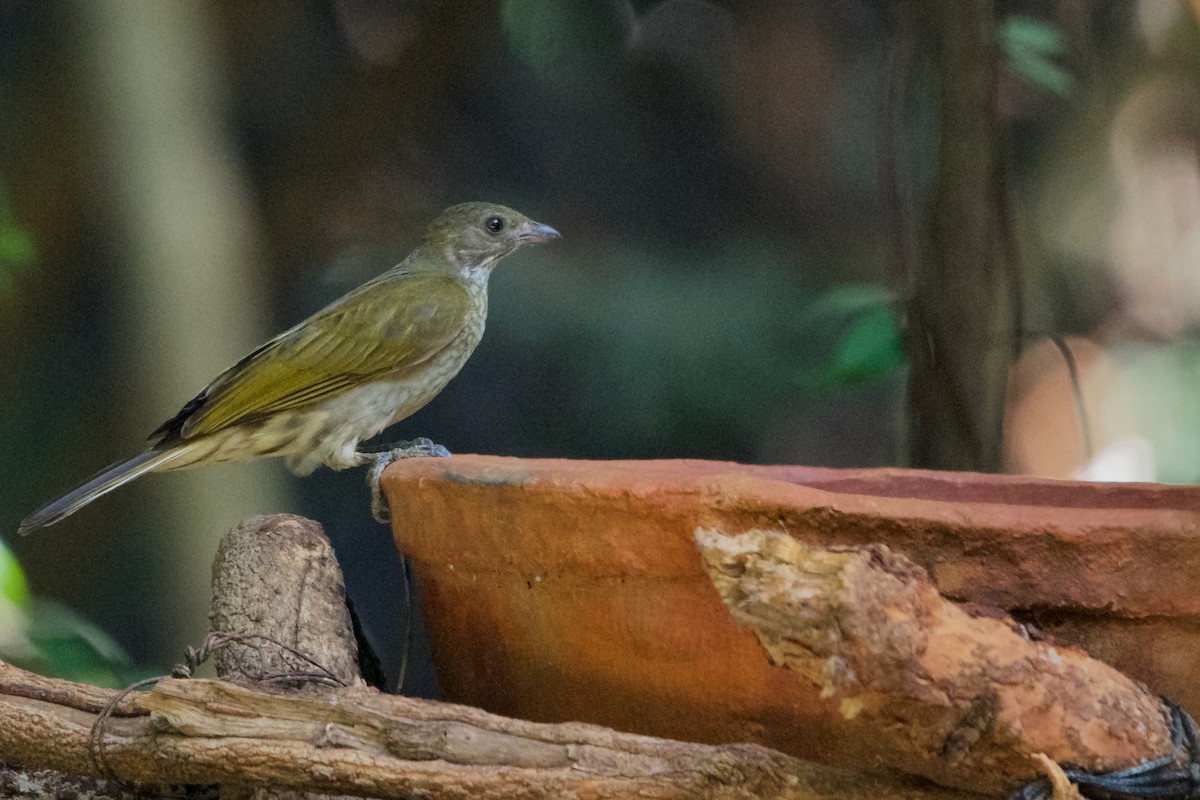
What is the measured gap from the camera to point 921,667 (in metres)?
0.78

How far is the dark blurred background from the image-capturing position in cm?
264

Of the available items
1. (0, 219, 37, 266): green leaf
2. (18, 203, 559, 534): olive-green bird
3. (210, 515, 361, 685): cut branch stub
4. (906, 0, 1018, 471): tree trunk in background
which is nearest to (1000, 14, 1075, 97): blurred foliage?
(906, 0, 1018, 471): tree trunk in background

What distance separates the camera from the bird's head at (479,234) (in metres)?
2.57

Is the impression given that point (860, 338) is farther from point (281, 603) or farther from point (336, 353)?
point (281, 603)

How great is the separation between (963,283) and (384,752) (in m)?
1.88

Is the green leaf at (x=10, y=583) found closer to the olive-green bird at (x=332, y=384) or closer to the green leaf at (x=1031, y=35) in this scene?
the olive-green bird at (x=332, y=384)

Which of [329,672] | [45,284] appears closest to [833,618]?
[329,672]

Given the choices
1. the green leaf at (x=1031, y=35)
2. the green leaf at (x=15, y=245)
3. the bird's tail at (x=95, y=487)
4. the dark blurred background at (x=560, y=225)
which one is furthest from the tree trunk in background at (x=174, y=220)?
the green leaf at (x=1031, y=35)

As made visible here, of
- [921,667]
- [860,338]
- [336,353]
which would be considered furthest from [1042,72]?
[921,667]

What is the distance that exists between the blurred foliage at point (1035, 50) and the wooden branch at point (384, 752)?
86.8 inches

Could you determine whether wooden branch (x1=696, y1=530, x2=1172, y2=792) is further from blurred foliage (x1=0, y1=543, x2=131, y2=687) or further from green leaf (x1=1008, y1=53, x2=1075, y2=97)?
green leaf (x1=1008, y1=53, x2=1075, y2=97)

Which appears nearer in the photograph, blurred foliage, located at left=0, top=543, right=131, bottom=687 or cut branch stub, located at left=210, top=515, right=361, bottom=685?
cut branch stub, located at left=210, top=515, right=361, bottom=685

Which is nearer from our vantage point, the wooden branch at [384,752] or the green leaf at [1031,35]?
the wooden branch at [384,752]

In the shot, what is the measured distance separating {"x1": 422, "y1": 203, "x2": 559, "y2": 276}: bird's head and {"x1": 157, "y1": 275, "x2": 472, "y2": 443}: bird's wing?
0.16m
